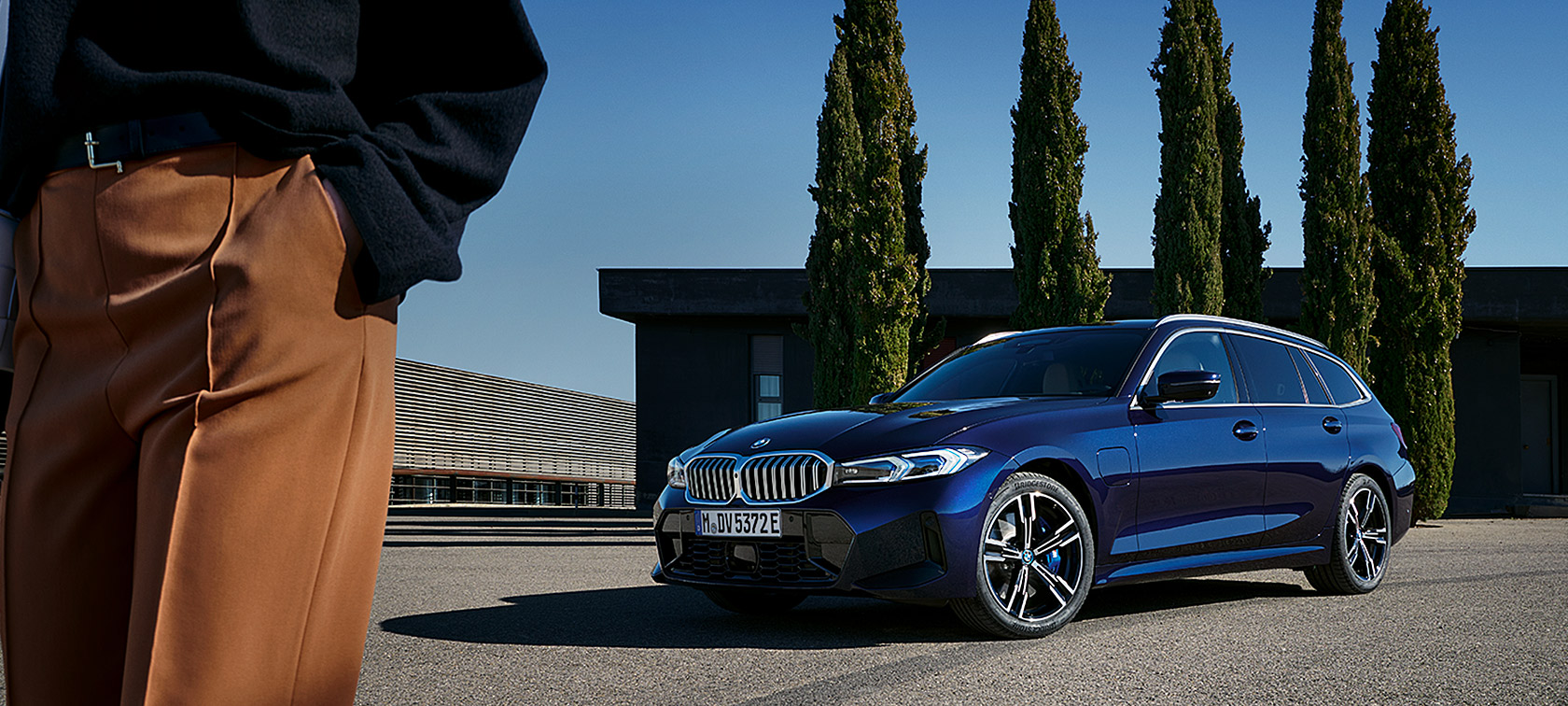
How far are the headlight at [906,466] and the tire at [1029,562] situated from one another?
0.79 feet

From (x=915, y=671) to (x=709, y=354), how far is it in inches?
811

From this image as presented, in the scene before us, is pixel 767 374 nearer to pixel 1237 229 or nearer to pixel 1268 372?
pixel 1237 229

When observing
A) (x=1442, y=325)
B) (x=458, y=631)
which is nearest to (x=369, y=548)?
(x=458, y=631)

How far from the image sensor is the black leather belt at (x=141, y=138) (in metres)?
1.55

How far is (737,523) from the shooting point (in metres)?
5.89

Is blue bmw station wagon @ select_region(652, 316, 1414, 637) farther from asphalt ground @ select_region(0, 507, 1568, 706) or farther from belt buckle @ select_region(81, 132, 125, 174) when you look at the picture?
belt buckle @ select_region(81, 132, 125, 174)

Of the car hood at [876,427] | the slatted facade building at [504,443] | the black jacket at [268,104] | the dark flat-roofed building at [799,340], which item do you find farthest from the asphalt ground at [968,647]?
the slatted facade building at [504,443]

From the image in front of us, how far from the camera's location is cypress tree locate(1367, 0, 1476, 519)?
1834cm

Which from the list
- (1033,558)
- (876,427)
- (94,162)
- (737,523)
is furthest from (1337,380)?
(94,162)

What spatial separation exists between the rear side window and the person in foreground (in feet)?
24.5

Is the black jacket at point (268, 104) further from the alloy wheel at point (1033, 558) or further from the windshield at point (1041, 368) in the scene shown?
the windshield at point (1041, 368)

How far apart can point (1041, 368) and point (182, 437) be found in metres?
6.02

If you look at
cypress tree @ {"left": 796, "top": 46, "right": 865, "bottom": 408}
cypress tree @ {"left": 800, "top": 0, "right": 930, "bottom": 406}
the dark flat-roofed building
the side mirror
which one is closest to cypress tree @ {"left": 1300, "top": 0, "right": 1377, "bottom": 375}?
the dark flat-roofed building

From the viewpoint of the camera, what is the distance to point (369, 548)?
1.71 metres
